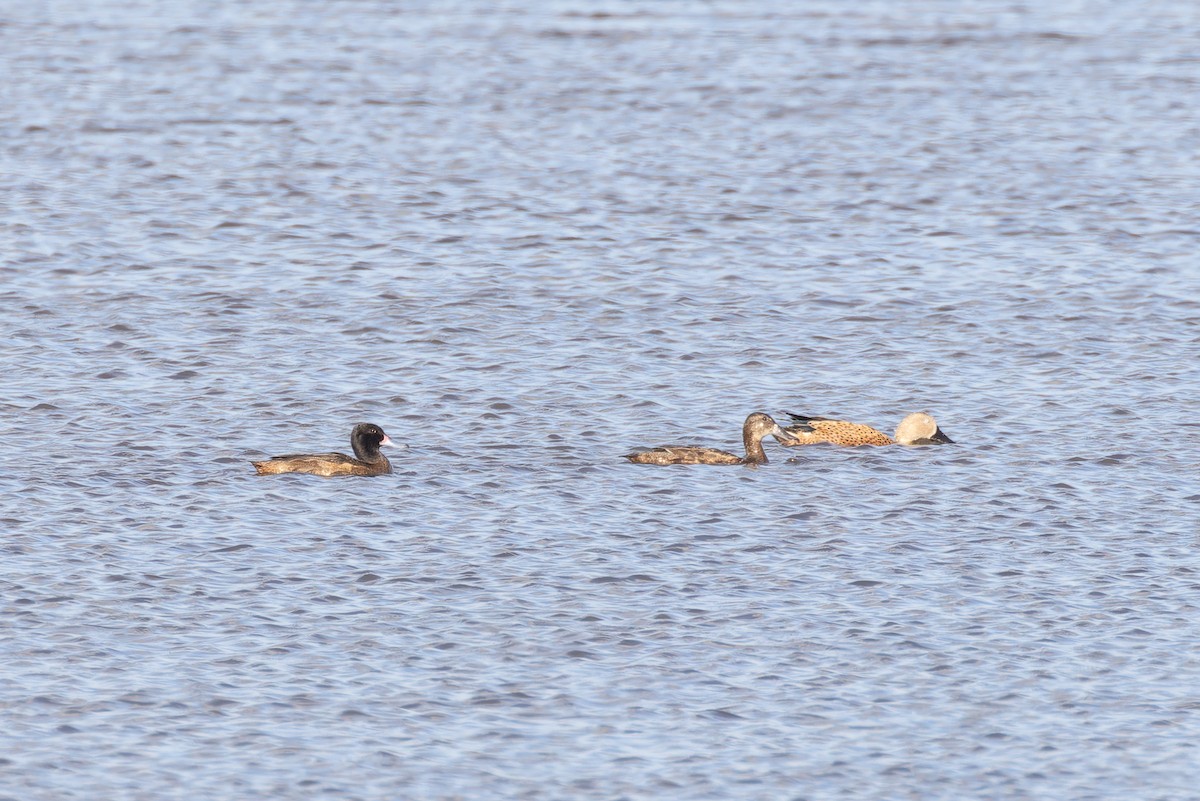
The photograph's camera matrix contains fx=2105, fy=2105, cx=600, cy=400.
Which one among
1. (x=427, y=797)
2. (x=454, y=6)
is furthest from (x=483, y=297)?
(x=454, y=6)

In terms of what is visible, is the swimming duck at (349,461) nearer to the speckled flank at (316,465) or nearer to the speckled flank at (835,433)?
the speckled flank at (316,465)

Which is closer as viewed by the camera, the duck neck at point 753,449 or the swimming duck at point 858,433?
the duck neck at point 753,449

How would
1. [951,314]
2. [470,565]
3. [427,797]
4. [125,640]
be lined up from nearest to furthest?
[427,797] < [125,640] < [470,565] < [951,314]

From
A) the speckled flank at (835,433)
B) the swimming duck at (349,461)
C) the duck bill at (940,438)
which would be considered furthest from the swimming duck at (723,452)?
the swimming duck at (349,461)

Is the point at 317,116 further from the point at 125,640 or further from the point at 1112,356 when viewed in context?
the point at 125,640

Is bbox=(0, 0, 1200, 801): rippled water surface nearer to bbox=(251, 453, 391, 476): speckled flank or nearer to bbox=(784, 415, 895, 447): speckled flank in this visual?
bbox=(251, 453, 391, 476): speckled flank

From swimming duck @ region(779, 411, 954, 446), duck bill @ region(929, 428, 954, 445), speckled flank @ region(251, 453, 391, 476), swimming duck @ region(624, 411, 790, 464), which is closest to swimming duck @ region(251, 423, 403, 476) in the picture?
speckled flank @ region(251, 453, 391, 476)

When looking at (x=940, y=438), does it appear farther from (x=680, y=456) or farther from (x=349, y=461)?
(x=349, y=461)

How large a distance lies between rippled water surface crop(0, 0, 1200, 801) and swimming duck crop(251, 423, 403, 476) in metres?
0.19

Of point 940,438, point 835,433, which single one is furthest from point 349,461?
point 940,438

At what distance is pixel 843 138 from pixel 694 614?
2508 cm

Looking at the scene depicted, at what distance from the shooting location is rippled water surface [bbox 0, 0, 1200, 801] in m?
14.1

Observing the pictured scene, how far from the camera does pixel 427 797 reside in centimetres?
1295

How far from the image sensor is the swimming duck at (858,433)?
21.2 m
